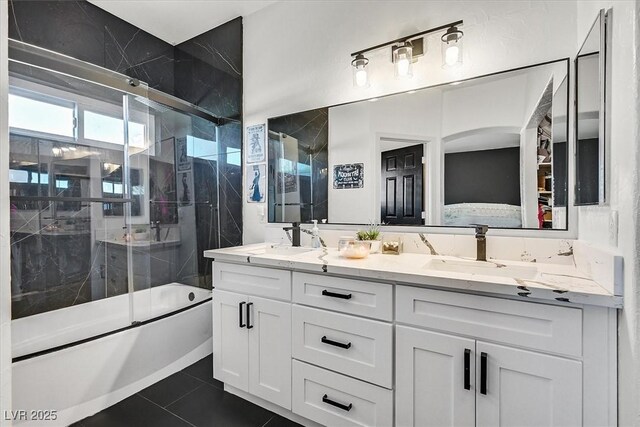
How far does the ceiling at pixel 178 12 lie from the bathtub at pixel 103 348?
2317 millimetres

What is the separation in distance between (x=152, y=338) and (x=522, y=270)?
2.26 metres

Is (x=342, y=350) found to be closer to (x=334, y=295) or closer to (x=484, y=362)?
(x=334, y=295)

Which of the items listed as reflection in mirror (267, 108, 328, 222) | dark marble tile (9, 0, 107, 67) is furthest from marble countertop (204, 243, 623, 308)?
dark marble tile (9, 0, 107, 67)

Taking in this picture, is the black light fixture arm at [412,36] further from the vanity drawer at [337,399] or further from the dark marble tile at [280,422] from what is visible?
the dark marble tile at [280,422]

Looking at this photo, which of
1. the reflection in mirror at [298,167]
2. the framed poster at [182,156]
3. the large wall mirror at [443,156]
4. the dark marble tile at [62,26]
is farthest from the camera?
the framed poster at [182,156]

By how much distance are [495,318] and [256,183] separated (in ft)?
6.21

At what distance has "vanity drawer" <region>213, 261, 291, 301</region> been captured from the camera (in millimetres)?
1520

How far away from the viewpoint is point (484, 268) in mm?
1386

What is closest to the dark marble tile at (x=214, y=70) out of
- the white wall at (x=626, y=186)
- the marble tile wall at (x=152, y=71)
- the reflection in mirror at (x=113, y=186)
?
the marble tile wall at (x=152, y=71)

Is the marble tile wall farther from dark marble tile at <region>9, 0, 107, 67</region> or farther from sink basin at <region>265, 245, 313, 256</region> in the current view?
sink basin at <region>265, 245, 313, 256</region>

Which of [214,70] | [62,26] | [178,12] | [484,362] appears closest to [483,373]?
[484,362]

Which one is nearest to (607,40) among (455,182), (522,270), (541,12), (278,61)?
(541,12)

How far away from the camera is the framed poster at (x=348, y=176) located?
190cm

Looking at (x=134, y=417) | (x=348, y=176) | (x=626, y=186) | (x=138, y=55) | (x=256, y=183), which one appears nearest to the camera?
(x=626, y=186)
